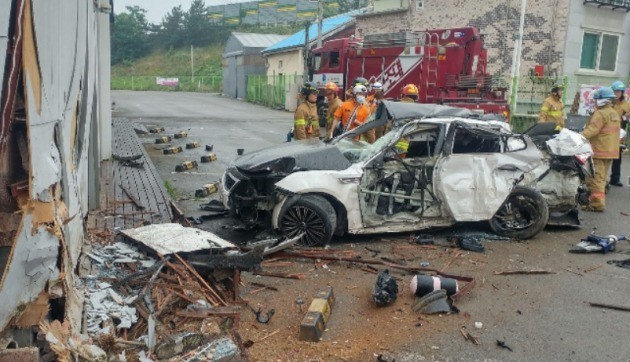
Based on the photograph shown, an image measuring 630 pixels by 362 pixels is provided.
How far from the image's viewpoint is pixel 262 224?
6.71 metres

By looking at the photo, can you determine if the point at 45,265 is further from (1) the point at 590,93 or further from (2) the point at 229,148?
(1) the point at 590,93

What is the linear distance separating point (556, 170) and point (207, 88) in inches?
1886

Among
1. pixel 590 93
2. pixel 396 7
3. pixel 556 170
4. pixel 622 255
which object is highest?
pixel 396 7

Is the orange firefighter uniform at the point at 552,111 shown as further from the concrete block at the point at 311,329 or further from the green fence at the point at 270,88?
the green fence at the point at 270,88

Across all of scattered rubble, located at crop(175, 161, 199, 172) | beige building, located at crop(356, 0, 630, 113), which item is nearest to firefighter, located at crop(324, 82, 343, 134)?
scattered rubble, located at crop(175, 161, 199, 172)

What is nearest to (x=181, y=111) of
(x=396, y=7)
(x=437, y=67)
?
(x=396, y=7)

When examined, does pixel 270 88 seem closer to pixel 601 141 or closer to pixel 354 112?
pixel 354 112

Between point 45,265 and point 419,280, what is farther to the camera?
point 419,280

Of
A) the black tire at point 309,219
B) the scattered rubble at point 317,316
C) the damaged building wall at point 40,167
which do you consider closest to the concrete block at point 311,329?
the scattered rubble at point 317,316

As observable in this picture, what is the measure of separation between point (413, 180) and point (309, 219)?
1.41 metres

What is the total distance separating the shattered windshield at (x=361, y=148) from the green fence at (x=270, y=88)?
22.4m

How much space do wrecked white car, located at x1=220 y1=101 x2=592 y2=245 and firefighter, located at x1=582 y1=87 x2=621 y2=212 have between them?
1732 millimetres

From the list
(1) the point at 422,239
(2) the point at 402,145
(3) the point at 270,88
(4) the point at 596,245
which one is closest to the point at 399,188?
(2) the point at 402,145

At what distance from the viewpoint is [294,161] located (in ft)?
21.7
